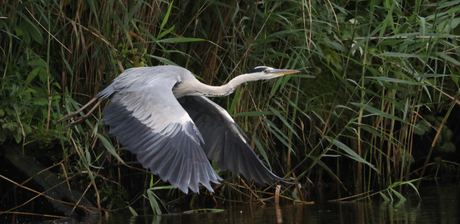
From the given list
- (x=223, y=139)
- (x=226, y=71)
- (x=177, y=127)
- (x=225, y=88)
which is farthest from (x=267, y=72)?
(x=177, y=127)

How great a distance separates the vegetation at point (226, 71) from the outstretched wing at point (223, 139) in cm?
19

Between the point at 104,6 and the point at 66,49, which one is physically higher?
the point at 104,6

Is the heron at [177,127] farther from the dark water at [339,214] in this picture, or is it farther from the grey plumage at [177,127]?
the dark water at [339,214]

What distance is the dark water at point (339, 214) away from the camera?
3.72m

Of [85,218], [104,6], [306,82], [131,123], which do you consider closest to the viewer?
[131,123]

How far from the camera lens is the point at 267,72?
4488 millimetres

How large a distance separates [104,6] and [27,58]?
2.25 ft

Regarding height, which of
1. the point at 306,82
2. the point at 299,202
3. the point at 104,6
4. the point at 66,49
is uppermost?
the point at 104,6

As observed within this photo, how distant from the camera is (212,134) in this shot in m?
4.52

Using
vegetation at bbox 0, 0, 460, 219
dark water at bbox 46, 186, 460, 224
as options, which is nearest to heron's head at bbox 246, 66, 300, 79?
vegetation at bbox 0, 0, 460, 219

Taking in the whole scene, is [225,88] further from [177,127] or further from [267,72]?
[177,127]

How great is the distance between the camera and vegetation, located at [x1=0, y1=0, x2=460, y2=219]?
4.45 m

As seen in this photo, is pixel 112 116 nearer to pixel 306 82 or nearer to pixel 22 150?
pixel 22 150

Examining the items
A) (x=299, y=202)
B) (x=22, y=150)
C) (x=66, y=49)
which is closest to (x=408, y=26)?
(x=299, y=202)
